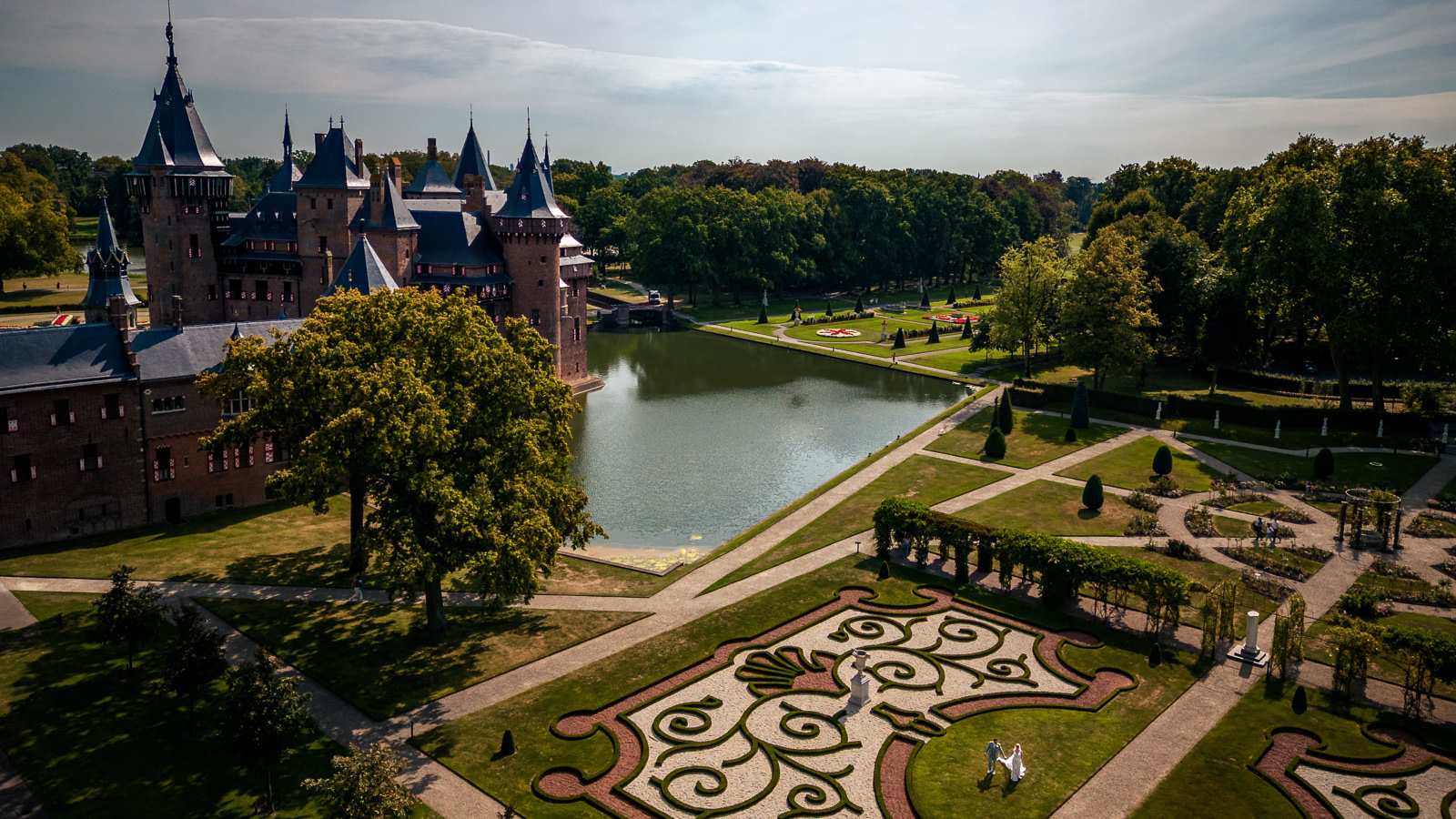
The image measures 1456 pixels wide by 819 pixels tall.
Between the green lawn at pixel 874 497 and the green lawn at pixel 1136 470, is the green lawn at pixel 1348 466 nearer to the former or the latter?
the green lawn at pixel 1136 470

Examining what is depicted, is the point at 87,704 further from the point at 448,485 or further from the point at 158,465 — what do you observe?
the point at 158,465

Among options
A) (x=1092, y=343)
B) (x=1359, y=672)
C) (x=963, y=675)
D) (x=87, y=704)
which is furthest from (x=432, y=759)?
(x=1092, y=343)

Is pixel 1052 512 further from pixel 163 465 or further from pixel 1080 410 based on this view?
pixel 163 465

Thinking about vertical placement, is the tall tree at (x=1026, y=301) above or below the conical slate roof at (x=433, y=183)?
below

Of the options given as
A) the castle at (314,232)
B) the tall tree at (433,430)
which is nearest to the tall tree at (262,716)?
the tall tree at (433,430)

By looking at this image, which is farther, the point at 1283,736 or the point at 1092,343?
the point at 1092,343

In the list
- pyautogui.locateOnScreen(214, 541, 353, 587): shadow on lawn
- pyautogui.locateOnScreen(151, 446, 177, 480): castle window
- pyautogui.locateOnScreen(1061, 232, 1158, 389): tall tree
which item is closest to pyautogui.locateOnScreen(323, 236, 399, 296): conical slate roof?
pyautogui.locateOnScreen(151, 446, 177, 480): castle window
